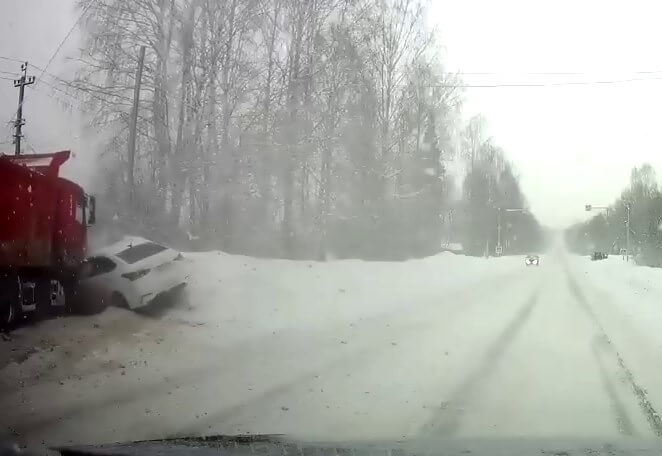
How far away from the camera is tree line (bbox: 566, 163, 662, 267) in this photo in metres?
11.2

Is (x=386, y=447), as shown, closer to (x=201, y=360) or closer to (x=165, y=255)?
(x=201, y=360)

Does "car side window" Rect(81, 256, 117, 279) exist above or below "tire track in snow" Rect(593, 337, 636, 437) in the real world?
above

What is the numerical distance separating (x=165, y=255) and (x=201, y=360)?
123 cm

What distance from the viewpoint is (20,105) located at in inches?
240

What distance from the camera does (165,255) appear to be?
686cm

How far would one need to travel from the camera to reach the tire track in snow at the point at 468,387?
4.91 m

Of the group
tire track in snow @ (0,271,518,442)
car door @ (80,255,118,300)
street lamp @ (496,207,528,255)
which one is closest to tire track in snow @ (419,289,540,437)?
tire track in snow @ (0,271,518,442)

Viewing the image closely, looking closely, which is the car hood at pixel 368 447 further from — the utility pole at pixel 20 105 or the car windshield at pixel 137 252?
the utility pole at pixel 20 105

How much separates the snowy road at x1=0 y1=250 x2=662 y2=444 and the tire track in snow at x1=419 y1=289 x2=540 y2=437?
24 millimetres

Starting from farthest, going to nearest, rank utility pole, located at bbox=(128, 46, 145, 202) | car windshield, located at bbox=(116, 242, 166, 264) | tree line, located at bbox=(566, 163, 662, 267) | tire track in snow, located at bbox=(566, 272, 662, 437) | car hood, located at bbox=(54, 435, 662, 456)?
tree line, located at bbox=(566, 163, 662, 267)
utility pole, located at bbox=(128, 46, 145, 202)
car windshield, located at bbox=(116, 242, 166, 264)
tire track in snow, located at bbox=(566, 272, 662, 437)
car hood, located at bbox=(54, 435, 662, 456)

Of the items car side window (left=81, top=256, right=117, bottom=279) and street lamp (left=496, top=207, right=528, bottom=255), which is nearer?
car side window (left=81, top=256, right=117, bottom=279)

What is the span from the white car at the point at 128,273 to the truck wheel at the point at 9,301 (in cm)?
68

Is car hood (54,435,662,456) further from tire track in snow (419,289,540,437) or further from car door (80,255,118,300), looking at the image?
car door (80,255,118,300)

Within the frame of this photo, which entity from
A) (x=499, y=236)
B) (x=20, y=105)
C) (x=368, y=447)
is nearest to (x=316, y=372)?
(x=368, y=447)
